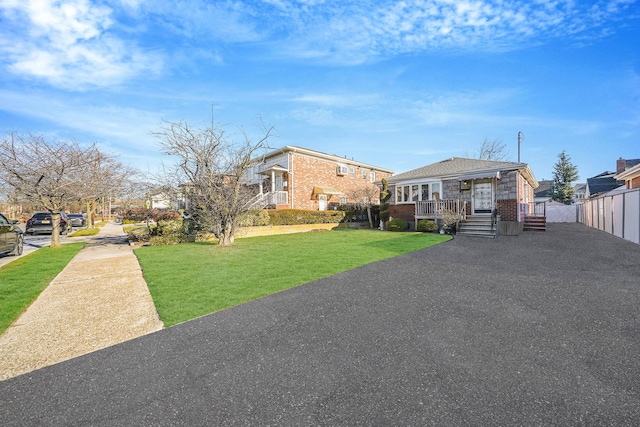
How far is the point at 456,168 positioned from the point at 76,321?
63.1ft

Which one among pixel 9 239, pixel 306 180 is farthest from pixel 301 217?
pixel 9 239

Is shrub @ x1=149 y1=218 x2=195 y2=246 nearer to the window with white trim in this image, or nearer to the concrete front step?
the window with white trim

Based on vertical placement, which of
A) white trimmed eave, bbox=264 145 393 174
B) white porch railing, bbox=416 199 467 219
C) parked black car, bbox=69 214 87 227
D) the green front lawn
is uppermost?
white trimmed eave, bbox=264 145 393 174

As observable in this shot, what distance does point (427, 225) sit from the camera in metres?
16.3

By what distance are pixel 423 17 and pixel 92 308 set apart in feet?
39.0

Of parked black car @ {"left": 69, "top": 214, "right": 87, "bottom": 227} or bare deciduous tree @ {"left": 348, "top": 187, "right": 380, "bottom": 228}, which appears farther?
parked black car @ {"left": 69, "top": 214, "right": 87, "bottom": 227}

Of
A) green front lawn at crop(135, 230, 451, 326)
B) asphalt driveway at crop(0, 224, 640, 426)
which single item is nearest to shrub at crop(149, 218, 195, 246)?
green front lawn at crop(135, 230, 451, 326)

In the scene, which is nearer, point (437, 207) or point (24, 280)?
point (24, 280)

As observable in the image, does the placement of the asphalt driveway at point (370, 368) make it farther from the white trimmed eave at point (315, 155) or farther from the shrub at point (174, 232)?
the white trimmed eave at point (315, 155)

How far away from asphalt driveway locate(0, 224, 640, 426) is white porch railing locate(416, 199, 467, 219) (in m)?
11.3

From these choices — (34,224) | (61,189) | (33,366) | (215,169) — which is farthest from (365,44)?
(34,224)

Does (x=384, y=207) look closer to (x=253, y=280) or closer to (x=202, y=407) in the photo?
(x=253, y=280)

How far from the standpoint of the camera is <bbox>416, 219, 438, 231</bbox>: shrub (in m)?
16.2

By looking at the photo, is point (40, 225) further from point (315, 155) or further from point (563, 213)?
point (563, 213)
